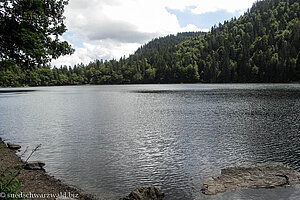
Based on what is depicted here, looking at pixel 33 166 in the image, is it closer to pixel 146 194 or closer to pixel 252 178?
pixel 146 194

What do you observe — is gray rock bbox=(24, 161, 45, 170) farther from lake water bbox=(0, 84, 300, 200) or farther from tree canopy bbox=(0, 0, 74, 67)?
tree canopy bbox=(0, 0, 74, 67)

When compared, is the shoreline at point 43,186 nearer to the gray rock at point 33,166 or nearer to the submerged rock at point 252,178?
the gray rock at point 33,166

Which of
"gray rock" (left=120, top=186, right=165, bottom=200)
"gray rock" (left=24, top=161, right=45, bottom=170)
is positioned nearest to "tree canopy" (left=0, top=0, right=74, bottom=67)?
"gray rock" (left=24, top=161, right=45, bottom=170)

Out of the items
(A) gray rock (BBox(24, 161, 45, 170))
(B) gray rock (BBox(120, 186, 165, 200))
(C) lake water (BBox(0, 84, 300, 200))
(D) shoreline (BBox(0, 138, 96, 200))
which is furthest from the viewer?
(A) gray rock (BBox(24, 161, 45, 170))

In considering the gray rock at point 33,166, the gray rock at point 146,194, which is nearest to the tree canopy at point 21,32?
the gray rock at point 33,166

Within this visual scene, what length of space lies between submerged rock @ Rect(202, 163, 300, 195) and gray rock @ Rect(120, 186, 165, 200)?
9.36 feet

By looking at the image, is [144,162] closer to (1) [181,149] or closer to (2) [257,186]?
(1) [181,149]

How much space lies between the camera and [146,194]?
12.5 m

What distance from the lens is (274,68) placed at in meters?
175

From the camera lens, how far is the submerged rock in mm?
14320

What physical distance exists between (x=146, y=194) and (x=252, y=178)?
725 centimetres

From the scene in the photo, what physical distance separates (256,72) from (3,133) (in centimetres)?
19021

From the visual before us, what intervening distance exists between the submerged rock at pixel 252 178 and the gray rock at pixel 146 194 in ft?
9.36

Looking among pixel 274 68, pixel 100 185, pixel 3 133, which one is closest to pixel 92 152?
pixel 100 185
